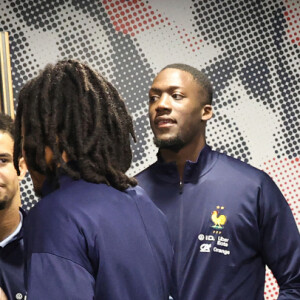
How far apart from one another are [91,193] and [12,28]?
1943 mm

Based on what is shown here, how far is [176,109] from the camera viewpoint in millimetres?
2246

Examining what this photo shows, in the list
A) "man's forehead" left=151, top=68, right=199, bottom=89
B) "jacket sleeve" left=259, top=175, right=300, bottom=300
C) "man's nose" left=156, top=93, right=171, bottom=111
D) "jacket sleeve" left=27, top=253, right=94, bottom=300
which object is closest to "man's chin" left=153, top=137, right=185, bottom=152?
"man's nose" left=156, top=93, right=171, bottom=111

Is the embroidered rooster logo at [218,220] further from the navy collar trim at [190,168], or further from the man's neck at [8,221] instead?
the man's neck at [8,221]

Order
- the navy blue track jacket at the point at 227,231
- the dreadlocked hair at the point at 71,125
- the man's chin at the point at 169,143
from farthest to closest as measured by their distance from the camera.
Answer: the man's chin at the point at 169,143
the navy blue track jacket at the point at 227,231
the dreadlocked hair at the point at 71,125

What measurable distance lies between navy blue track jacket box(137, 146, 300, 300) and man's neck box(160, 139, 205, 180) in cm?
4

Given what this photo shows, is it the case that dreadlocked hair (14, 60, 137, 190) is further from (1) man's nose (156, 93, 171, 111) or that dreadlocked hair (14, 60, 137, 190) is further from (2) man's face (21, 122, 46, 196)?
(1) man's nose (156, 93, 171, 111)

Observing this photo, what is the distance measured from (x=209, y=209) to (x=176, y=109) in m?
0.39

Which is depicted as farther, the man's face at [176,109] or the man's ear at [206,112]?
the man's ear at [206,112]

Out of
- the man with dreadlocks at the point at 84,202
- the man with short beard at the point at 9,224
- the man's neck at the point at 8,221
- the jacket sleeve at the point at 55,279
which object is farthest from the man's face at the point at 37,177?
the man's neck at the point at 8,221

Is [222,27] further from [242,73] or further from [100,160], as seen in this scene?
[100,160]

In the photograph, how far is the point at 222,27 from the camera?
3020 millimetres

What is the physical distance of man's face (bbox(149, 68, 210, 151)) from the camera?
2.22 meters

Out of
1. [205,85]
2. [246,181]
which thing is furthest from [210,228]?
[205,85]

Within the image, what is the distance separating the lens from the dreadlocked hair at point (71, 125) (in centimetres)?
121
